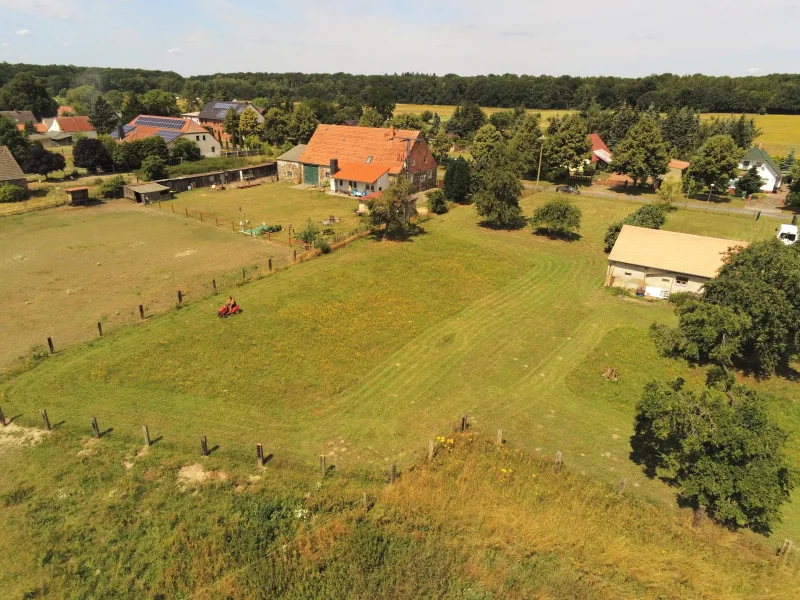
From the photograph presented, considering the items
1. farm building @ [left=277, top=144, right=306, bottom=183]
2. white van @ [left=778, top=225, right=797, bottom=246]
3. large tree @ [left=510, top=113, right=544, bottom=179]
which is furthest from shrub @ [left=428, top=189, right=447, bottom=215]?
white van @ [left=778, top=225, right=797, bottom=246]

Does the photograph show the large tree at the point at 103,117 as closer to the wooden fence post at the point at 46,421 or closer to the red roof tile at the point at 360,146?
the red roof tile at the point at 360,146

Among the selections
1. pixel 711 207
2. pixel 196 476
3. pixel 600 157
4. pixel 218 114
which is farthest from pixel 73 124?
pixel 711 207

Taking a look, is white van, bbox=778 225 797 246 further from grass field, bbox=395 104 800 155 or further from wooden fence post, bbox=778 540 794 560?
grass field, bbox=395 104 800 155

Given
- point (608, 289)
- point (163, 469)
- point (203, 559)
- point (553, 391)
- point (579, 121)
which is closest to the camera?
point (203, 559)

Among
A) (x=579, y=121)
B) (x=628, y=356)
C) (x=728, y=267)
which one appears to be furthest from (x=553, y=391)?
(x=579, y=121)

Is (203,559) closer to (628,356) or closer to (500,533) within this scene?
(500,533)

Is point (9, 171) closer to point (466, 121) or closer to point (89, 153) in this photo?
point (89, 153)

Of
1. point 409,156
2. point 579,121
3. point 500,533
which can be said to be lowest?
point 500,533
